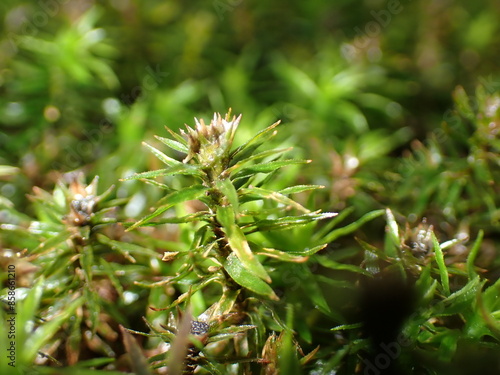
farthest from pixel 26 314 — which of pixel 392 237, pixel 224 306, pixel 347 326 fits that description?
pixel 392 237

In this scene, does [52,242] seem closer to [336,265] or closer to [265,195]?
[265,195]

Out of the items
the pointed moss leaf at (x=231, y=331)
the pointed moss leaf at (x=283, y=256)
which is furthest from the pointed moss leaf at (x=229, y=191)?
the pointed moss leaf at (x=231, y=331)

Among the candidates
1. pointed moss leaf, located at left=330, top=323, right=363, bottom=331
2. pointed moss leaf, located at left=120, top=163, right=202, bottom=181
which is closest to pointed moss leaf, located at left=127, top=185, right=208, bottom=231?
pointed moss leaf, located at left=120, top=163, right=202, bottom=181

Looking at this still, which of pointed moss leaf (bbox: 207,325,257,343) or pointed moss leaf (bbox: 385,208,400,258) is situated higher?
pointed moss leaf (bbox: 385,208,400,258)

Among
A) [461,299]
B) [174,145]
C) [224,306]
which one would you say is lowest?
[461,299]

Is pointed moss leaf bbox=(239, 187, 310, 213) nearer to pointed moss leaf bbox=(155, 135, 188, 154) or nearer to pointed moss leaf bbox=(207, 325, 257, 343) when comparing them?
pointed moss leaf bbox=(155, 135, 188, 154)

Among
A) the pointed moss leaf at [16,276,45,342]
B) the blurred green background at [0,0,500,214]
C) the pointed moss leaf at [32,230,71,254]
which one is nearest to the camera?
the pointed moss leaf at [16,276,45,342]
